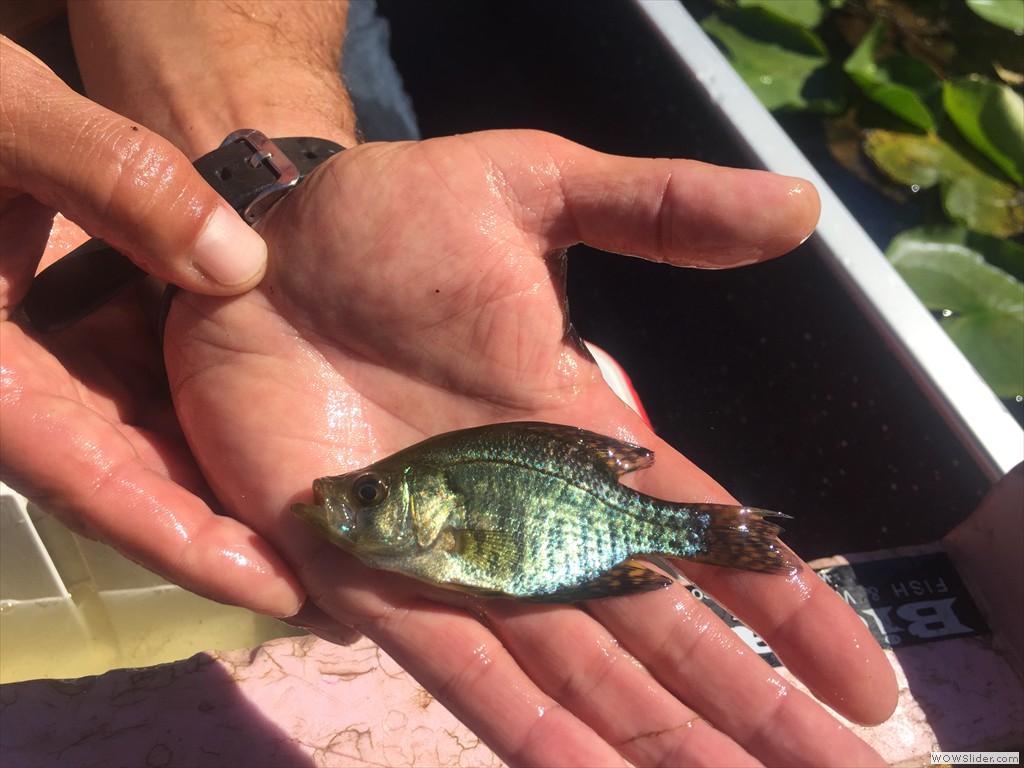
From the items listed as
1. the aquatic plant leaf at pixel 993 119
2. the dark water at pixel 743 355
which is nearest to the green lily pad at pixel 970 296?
the dark water at pixel 743 355

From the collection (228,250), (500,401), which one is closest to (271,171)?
(228,250)

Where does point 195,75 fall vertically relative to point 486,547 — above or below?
above

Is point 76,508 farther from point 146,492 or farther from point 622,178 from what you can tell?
point 622,178

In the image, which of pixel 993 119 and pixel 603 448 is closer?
pixel 603 448

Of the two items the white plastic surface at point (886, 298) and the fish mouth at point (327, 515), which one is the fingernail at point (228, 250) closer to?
the fish mouth at point (327, 515)

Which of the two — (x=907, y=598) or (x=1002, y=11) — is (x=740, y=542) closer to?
(x=907, y=598)

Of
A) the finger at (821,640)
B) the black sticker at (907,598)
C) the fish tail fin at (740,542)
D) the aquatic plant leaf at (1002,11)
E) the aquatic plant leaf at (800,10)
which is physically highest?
the aquatic plant leaf at (1002,11)
